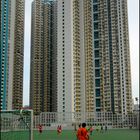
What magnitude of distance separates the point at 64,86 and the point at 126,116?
61.6ft

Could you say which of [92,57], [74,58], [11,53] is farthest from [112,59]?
[11,53]

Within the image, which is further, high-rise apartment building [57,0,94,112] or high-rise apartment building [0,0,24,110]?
high-rise apartment building [0,0,24,110]

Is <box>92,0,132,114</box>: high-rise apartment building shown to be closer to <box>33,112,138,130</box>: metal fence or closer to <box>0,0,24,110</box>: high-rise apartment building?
<box>33,112,138,130</box>: metal fence

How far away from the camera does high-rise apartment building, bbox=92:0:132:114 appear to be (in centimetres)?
9581

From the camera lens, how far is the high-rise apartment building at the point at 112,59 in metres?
95.8

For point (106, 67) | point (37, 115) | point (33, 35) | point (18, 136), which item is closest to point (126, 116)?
point (106, 67)

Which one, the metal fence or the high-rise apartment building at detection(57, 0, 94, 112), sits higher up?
the high-rise apartment building at detection(57, 0, 94, 112)

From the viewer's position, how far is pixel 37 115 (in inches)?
4254

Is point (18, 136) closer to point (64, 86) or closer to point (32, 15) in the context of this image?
point (64, 86)

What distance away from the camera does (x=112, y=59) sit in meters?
97.7

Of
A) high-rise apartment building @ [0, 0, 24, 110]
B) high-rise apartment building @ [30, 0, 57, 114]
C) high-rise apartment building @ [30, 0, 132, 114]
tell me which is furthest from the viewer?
high-rise apartment building @ [30, 0, 57, 114]

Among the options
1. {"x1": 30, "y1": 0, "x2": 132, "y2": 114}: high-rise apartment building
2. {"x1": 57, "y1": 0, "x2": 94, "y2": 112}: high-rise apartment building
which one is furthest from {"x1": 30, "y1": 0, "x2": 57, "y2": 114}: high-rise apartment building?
{"x1": 30, "y1": 0, "x2": 132, "y2": 114}: high-rise apartment building

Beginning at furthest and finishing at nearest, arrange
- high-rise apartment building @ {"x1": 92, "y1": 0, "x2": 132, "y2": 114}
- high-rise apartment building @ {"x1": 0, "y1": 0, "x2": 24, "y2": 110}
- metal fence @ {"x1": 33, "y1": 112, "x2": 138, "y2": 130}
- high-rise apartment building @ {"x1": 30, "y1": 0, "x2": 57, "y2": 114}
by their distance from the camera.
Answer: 1. high-rise apartment building @ {"x1": 30, "y1": 0, "x2": 57, "y2": 114}
2. metal fence @ {"x1": 33, "y1": 112, "x2": 138, "y2": 130}
3. high-rise apartment building @ {"x1": 92, "y1": 0, "x2": 132, "y2": 114}
4. high-rise apartment building @ {"x1": 0, "y1": 0, "x2": 24, "y2": 110}

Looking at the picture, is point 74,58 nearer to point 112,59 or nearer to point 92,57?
point 92,57
